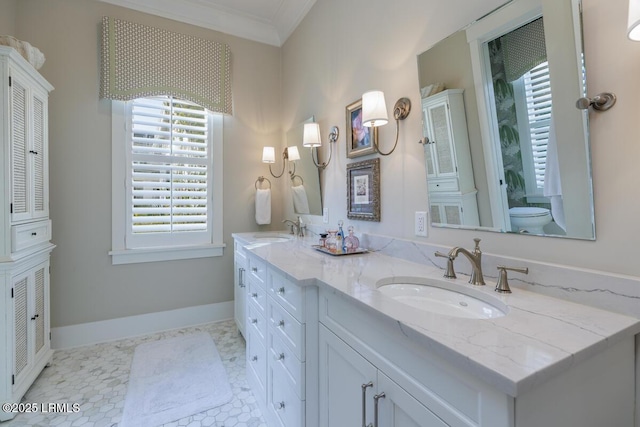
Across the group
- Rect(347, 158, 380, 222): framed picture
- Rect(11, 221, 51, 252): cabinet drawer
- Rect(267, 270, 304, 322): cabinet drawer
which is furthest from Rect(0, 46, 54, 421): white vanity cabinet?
Rect(347, 158, 380, 222): framed picture

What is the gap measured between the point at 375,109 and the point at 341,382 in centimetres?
128

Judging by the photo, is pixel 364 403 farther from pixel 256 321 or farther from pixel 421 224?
pixel 256 321

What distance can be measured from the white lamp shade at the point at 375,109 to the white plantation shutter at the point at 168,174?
1.84m

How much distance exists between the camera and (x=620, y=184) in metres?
0.86

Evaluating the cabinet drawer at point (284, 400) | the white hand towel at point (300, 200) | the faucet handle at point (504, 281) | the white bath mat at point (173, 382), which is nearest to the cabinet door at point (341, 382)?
the cabinet drawer at point (284, 400)

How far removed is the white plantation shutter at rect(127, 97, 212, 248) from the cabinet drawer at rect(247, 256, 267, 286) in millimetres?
1174

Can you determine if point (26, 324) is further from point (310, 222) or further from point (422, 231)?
point (422, 231)

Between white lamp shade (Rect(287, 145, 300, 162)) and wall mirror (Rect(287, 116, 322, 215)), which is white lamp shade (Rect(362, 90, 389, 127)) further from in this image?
white lamp shade (Rect(287, 145, 300, 162))

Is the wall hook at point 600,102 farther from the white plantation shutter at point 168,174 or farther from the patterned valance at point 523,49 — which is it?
the white plantation shutter at point 168,174

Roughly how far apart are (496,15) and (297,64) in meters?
2.04

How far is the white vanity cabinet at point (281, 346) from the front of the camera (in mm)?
1209

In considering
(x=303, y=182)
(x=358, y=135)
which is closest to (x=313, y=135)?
(x=358, y=135)

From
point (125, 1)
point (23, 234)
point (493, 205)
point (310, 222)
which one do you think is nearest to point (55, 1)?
point (125, 1)

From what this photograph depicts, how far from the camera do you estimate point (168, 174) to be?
2.69 m
